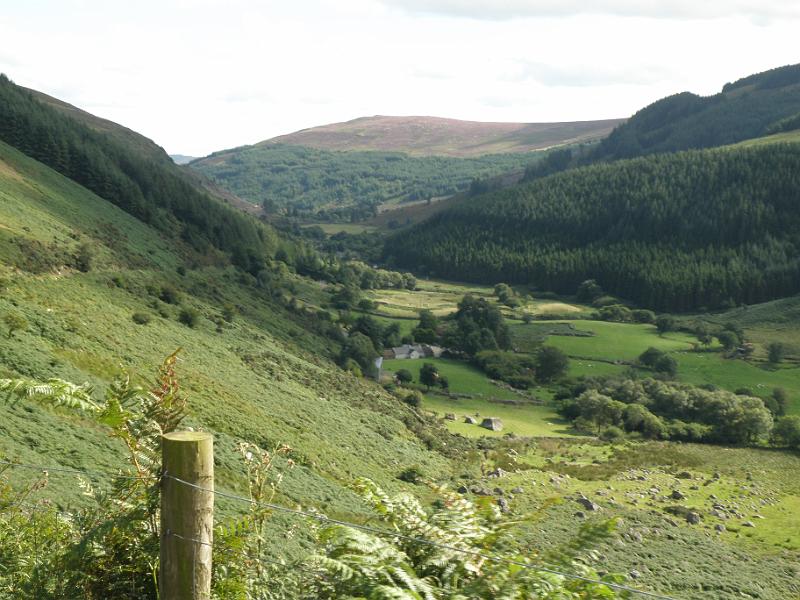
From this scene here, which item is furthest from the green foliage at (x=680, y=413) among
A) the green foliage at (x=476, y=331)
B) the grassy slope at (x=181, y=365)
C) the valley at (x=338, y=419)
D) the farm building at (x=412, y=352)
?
the farm building at (x=412, y=352)

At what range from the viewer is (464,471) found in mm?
59344

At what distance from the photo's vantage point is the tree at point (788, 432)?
8125 cm

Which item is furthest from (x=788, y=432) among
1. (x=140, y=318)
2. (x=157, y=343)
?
(x=140, y=318)

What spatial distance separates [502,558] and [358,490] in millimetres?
2256

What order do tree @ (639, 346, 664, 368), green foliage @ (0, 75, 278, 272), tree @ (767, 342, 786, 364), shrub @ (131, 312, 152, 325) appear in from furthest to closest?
1. tree @ (767, 342, 786, 364)
2. green foliage @ (0, 75, 278, 272)
3. tree @ (639, 346, 664, 368)
4. shrub @ (131, 312, 152, 325)

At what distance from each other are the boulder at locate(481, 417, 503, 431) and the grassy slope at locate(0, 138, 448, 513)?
478 inches

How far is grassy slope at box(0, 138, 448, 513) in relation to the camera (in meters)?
30.6

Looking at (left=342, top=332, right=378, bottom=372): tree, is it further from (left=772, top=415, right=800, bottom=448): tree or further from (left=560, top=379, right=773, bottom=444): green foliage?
(left=772, top=415, right=800, bottom=448): tree

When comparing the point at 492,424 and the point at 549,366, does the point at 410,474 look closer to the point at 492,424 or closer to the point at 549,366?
the point at 492,424

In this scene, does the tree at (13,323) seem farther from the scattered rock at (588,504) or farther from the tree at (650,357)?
the tree at (650,357)

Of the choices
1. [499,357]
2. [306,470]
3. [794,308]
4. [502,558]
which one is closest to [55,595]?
[502,558]

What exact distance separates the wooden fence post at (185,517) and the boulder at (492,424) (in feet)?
245

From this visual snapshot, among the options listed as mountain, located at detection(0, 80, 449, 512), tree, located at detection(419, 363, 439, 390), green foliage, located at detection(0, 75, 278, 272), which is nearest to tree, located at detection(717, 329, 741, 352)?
tree, located at detection(419, 363, 439, 390)

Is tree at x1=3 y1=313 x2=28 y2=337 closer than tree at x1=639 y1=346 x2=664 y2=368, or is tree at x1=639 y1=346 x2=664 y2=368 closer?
tree at x1=3 y1=313 x2=28 y2=337
